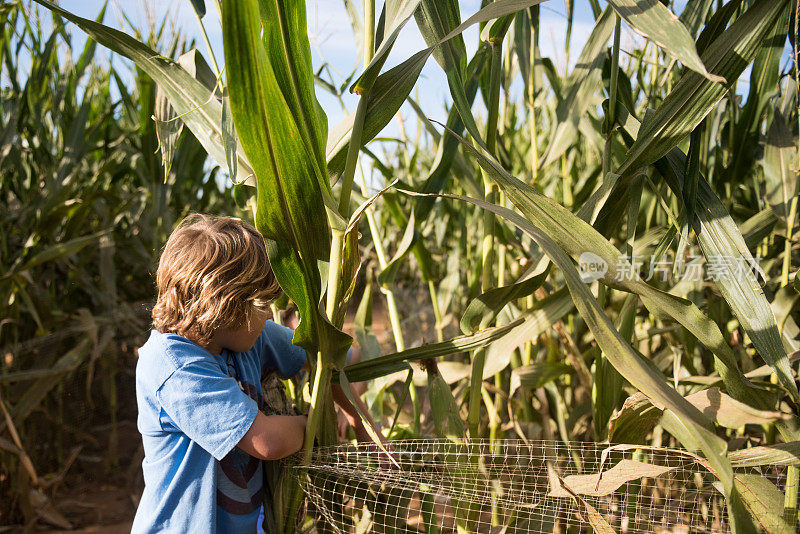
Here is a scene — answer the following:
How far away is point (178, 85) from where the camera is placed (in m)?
0.70

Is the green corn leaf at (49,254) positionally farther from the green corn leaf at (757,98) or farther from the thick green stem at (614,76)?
the green corn leaf at (757,98)

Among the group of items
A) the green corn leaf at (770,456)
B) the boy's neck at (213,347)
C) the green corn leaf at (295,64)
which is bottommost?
the green corn leaf at (770,456)

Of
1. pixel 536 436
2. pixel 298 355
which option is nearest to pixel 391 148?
pixel 536 436

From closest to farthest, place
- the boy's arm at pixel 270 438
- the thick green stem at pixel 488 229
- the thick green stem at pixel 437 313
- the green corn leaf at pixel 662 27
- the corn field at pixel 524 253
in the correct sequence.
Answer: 1. the green corn leaf at pixel 662 27
2. the corn field at pixel 524 253
3. the boy's arm at pixel 270 438
4. the thick green stem at pixel 488 229
5. the thick green stem at pixel 437 313

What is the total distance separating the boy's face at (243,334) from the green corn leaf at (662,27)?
51cm

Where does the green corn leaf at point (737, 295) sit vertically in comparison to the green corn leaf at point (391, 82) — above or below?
below

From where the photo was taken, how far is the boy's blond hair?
2.25ft

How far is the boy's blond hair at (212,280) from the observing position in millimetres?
687

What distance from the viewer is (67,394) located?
1781mm

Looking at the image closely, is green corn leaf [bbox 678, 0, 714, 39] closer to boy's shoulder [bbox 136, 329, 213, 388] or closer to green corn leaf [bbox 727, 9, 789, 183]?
green corn leaf [bbox 727, 9, 789, 183]

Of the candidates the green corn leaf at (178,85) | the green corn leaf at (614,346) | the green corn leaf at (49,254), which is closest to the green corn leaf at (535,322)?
the green corn leaf at (614,346)

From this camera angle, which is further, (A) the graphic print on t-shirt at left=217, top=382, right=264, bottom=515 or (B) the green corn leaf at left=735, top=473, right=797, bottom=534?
(A) the graphic print on t-shirt at left=217, top=382, right=264, bottom=515

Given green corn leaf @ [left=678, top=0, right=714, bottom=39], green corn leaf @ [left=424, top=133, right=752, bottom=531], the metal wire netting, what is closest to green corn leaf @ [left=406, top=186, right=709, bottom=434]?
green corn leaf @ [left=424, top=133, right=752, bottom=531]

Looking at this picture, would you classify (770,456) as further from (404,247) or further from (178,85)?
(178,85)
